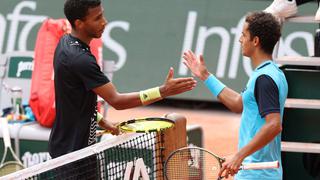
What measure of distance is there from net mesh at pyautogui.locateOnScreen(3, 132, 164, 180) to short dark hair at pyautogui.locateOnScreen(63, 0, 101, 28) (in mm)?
841

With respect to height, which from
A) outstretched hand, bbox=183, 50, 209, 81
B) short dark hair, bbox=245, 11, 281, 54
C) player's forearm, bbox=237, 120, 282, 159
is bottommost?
player's forearm, bbox=237, 120, 282, 159

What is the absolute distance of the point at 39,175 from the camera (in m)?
5.32

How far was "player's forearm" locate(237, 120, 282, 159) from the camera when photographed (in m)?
5.14

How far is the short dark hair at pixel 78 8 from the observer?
585 cm

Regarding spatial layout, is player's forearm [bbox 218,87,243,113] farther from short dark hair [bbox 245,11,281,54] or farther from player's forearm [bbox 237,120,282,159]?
player's forearm [bbox 237,120,282,159]

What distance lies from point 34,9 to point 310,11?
14.2ft

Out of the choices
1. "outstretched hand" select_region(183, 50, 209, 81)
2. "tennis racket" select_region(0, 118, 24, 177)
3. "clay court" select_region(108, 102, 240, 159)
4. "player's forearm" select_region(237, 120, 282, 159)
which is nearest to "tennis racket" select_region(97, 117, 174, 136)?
"outstretched hand" select_region(183, 50, 209, 81)

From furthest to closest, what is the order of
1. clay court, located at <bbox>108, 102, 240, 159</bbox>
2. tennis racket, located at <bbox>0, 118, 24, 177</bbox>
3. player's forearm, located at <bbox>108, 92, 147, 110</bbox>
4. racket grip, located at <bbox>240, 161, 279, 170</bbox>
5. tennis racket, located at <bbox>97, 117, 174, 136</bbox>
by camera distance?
clay court, located at <bbox>108, 102, 240, 159</bbox>, tennis racket, located at <bbox>0, 118, 24, 177</bbox>, player's forearm, located at <bbox>108, 92, 147, 110</bbox>, tennis racket, located at <bbox>97, 117, 174, 136</bbox>, racket grip, located at <bbox>240, 161, 279, 170</bbox>

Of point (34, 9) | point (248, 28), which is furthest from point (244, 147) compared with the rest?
point (34, 9)

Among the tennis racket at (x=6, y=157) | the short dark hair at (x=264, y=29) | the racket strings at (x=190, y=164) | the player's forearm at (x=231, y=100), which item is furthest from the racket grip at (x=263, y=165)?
the tennis racket at (x=6, y=157)

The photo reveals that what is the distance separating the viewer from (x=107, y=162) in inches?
226

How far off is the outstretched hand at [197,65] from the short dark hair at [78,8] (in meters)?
0.70

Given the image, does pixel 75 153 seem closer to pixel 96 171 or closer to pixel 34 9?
pixel 96 171

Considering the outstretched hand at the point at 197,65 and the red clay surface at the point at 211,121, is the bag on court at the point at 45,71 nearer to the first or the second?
the red clay surface at the point at 211,121
